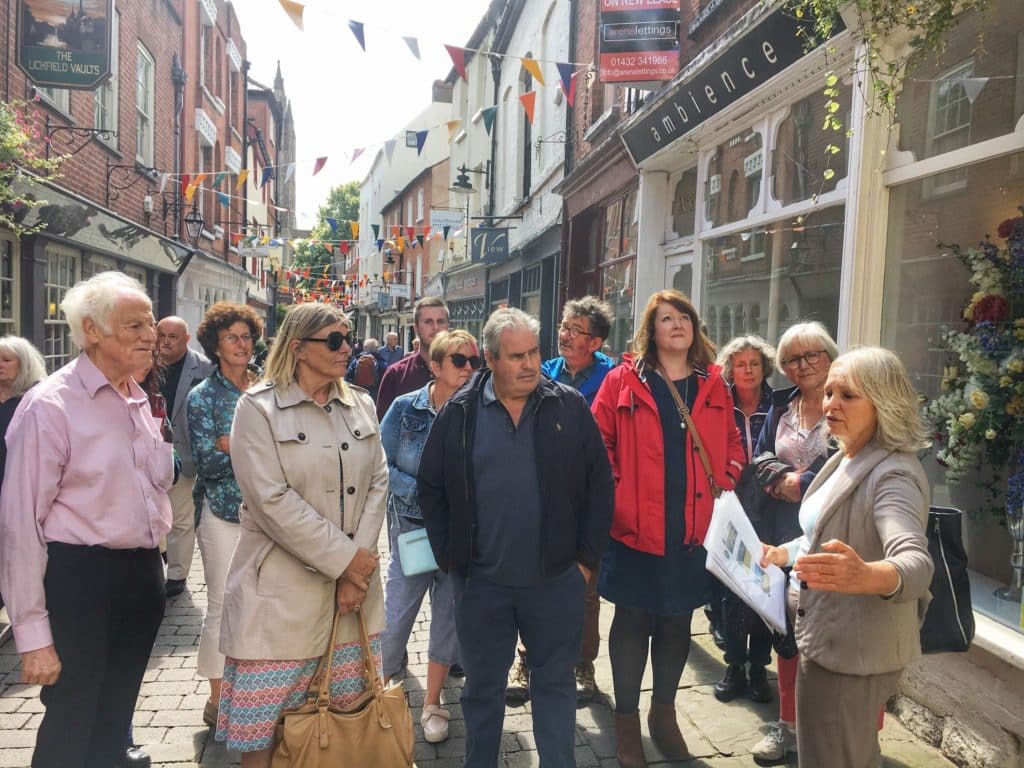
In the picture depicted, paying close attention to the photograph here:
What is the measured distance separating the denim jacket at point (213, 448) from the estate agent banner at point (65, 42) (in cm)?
620

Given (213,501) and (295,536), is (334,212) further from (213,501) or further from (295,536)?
(295,536)

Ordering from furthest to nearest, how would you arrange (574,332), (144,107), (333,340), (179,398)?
(144,107)
(179,398)
(574,332)
(333,340)

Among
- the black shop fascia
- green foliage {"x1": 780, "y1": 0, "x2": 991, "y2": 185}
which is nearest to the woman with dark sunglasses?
green foliage {"x1": 780, "y1": 0, "x2": 991, "y2": 185}

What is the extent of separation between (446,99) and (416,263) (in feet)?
21.9

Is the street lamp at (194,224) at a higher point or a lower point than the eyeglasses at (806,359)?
higher

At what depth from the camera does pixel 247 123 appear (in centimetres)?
2581

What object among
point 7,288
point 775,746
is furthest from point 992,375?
point 7,288

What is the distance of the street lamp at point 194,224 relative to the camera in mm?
16000

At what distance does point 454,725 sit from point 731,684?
1446mm

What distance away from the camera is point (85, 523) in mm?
2443

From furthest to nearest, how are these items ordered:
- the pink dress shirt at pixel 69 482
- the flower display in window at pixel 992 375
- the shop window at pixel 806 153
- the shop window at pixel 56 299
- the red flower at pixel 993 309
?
the shop window at pixel 56 299 < the shop window at pixel 806 153 < the red flower at pixel 993 309 < the flower display in window at pixel 992 375 < the pink dress shirt at pixel 69 482

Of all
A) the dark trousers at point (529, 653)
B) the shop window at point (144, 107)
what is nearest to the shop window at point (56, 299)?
the shop window at point (144, 107)

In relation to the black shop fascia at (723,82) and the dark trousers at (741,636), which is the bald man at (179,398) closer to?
the dark trousers at (741,636)

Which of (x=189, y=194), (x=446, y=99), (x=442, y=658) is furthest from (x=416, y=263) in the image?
(x=442, y=658)
